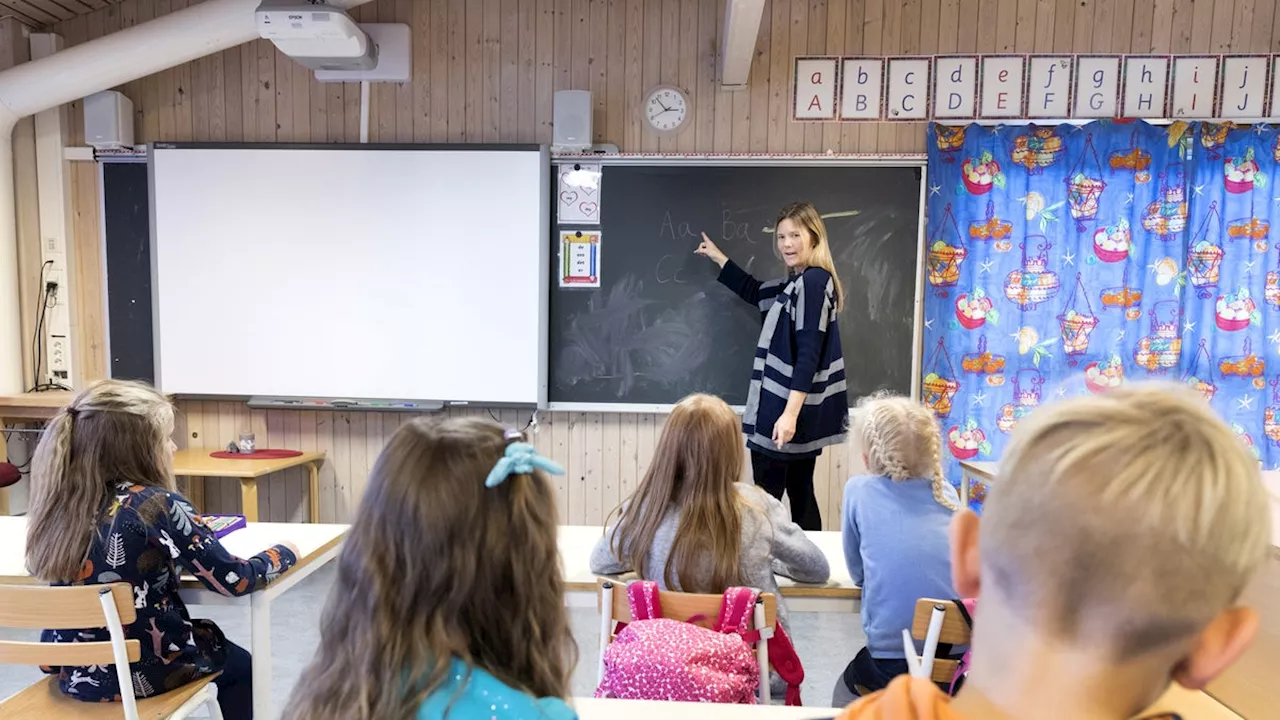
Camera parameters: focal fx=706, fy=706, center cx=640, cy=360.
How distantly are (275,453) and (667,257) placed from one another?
6.98 feet

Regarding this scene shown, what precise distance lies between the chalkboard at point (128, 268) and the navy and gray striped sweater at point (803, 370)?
10.0 ft

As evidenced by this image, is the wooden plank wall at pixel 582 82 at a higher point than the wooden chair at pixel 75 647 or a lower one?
higher

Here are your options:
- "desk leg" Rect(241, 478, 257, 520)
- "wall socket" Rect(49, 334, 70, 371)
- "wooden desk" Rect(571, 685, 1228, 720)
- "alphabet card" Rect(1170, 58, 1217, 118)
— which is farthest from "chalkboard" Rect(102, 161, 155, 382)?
"alphabet card" Rect(1170, 58, 1217, 118)

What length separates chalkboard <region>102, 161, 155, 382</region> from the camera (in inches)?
139

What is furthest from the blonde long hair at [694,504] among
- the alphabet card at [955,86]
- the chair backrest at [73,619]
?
the alphabet card at [955,86]

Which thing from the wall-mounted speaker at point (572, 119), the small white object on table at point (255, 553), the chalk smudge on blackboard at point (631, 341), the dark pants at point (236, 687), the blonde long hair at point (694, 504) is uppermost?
the wall-mounted speaker at point (572, 119)

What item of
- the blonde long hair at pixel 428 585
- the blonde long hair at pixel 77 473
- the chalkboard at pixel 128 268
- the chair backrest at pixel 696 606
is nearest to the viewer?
the blonde long hair at pixel 428 585

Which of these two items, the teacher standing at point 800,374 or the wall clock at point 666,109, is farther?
the wall clock at point 666,109

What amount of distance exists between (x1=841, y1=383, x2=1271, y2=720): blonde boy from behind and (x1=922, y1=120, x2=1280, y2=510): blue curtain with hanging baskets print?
300cm

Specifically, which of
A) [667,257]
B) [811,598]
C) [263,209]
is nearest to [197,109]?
[263,209]

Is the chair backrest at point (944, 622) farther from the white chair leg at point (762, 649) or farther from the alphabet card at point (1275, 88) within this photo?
the alphabet card at point (1275, 88)

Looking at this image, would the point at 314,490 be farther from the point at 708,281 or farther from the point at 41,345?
the point at 708,281

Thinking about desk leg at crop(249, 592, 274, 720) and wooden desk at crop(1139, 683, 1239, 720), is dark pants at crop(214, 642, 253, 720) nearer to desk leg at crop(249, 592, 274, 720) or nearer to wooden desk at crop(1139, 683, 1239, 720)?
desk leg at crop(249, 592, 274, 720)

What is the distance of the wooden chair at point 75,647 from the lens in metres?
1.31
